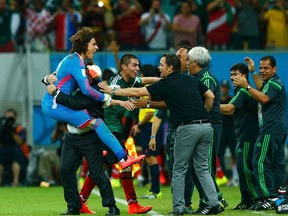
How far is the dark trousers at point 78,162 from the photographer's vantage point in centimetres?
1304

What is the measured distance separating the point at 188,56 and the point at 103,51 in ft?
32.4

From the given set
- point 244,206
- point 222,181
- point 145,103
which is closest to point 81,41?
point 145,103

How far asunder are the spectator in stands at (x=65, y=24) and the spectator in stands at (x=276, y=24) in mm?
4394

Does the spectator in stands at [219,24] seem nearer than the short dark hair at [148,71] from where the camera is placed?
No

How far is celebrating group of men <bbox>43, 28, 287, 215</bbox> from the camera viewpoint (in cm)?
1282

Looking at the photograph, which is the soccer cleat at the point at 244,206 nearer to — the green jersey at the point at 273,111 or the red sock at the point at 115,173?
the green jersey at the point at 273,111

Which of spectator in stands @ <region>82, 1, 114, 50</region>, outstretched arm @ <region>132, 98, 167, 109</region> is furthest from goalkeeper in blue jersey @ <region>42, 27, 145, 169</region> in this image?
spectator in stands @ <region>82, 1, 114, 50</region>

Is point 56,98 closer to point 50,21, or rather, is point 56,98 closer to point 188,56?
point 188,56

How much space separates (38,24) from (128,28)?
82.3 inches

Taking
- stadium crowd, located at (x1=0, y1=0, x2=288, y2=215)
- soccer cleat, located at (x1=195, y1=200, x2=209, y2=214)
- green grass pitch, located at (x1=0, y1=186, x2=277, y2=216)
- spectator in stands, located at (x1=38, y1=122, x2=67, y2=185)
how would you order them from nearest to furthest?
1. stadium crowd, located at (x1=0, y1=0, x2=288, y2=215)
2. soccer cleat, located at (x1=195, y1=200, x2=209, y2=214)
3. green grass pitch, located at (x1=0, y1=186, x2=277, y2=216)
4. spectator in stands, located at (x1=38, y1=122, x2=67, y2=185)

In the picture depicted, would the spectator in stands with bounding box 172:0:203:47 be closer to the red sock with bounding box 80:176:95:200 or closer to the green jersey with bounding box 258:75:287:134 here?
the green jersey with bounding box 258:75:287:134

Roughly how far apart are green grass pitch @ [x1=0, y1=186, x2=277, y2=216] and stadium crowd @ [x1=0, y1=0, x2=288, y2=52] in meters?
3.82

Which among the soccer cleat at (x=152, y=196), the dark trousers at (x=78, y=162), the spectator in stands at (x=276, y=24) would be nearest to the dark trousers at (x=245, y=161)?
the dark trousers at (x=78, y=162)

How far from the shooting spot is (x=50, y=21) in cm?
2289
